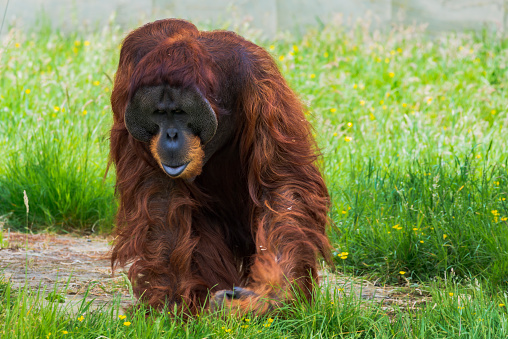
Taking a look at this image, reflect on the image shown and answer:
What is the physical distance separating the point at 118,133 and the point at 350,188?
1.46 m

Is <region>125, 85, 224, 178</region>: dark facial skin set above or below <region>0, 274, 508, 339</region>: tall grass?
above

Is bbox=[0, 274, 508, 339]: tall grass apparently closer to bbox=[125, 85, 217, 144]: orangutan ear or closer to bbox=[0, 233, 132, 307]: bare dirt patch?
bbox=[0, 233, 132, 307]: bare dirt patch

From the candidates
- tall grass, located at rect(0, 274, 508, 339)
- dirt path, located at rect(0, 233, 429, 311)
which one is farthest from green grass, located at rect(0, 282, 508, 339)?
dirt path, located at rect(0, 233, 429, 311)

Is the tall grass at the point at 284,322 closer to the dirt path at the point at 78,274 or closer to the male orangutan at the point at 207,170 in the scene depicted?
the male orangutan at the point at 207,170

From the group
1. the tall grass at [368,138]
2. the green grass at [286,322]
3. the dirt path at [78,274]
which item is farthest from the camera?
the tall grass at [368,138]

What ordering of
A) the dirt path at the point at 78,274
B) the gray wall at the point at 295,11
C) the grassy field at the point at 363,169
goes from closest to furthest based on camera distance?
the grassy field at the point at 363,169 < the dirt path at the point at 78,274 < the gray wall at the point at 295,11

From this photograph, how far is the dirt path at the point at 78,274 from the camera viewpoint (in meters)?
2.76

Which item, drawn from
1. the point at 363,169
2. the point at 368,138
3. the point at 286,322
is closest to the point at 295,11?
the point at 368,138

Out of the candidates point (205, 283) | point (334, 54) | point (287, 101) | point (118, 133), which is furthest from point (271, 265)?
point (334, 54)

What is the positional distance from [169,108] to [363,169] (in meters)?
1.78

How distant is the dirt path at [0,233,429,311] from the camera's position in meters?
2.76

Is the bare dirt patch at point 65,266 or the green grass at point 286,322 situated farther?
the bare dirt patch at point 65,266

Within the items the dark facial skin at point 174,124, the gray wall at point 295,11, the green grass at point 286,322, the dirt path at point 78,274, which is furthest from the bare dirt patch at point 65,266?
the gray wall at point 295,11

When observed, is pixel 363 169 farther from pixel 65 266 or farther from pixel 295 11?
pixel 295 11
